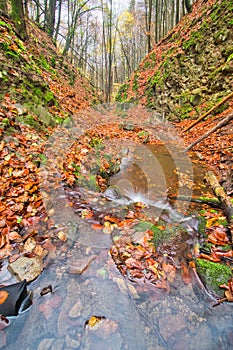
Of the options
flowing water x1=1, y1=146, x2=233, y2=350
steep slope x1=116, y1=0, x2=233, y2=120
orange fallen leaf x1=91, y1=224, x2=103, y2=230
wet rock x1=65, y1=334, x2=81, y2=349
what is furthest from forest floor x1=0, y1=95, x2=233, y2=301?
steep slope x1=116, y1=0, x2=233, y2=120

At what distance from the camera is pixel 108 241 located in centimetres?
269

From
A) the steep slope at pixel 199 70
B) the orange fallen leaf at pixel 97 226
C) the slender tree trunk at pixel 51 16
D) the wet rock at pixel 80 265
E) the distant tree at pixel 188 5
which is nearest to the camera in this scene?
the wet rock at pixel 80 265

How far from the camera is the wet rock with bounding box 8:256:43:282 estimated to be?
2.04 meters

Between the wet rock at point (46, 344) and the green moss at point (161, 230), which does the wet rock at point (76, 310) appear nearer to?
the wet rock at point (46, 344)

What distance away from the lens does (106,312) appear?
1.94 meters

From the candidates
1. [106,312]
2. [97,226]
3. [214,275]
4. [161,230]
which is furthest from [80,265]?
[214,275]

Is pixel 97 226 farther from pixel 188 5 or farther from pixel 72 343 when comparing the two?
pixel 188 5

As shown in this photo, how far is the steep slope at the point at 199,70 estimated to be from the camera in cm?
875

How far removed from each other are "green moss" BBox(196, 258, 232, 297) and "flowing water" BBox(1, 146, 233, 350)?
101mm

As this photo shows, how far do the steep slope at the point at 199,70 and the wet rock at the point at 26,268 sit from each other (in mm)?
9870

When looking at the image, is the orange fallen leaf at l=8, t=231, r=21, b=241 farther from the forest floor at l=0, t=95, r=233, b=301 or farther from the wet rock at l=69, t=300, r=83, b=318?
the wet rock at l=69, t=300, r=83, b=318

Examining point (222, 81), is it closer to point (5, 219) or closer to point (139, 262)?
point (139, 262)

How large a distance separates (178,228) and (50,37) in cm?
1756

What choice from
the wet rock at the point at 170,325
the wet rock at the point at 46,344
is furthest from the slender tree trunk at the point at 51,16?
the wet rock at the point at 170,325
